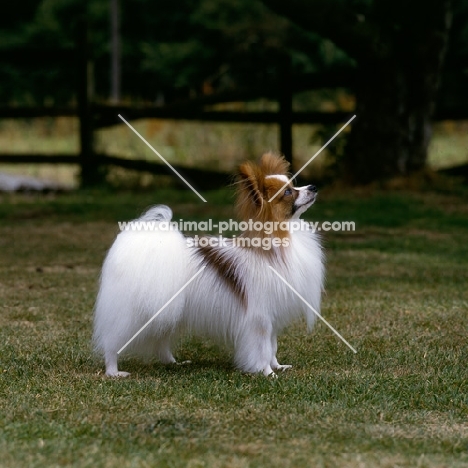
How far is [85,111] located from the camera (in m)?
14.3

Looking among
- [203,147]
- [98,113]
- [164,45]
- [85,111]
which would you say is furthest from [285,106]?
[164,45]

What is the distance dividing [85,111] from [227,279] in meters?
9.33

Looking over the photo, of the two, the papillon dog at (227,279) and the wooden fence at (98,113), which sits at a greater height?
the wooden fence at (98,113)

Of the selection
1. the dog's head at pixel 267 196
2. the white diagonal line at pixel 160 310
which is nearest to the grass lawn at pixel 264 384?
the white diagonal line at pixel 160 310

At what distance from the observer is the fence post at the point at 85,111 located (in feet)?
46.8

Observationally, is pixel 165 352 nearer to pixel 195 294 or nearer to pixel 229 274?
pixel 195 294

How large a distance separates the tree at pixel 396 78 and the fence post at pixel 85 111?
392 centimetres

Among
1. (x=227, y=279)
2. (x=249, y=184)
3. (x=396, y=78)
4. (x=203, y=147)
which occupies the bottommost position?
(x=227, y=279)

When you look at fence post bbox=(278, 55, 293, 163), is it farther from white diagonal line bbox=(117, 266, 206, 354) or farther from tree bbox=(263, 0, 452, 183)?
white diagonal line bbox=(117, 266, 206, 354)

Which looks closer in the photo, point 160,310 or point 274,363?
point 160,310

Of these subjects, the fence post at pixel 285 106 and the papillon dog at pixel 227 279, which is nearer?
the papillon dog at pixel 227 279

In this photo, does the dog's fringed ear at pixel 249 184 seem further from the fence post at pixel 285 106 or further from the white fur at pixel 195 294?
the fence post at pixel 285 106

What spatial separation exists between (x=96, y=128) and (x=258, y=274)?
9.39 m

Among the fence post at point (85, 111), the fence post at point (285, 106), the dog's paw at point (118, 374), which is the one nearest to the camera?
the dog's paw at point (118, 374)
